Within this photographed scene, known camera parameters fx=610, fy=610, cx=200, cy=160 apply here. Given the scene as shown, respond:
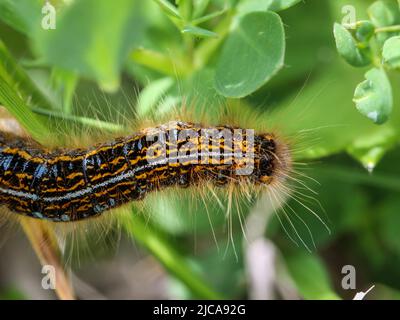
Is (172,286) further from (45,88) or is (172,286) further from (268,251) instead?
(45,88)

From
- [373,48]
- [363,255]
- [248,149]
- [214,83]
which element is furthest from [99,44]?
[363,255]

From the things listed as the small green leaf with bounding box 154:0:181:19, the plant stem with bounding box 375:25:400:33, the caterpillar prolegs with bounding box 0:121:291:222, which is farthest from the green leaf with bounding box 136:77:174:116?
the plant stem with bounding box 375:25:400:33

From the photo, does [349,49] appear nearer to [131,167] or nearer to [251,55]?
[251,55]

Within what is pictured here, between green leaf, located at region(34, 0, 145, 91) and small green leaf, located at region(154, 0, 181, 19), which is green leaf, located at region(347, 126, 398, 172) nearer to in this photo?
small green leaf, located at region(154, 0, 181, 19)

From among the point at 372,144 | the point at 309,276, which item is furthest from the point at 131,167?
the point at 309,276

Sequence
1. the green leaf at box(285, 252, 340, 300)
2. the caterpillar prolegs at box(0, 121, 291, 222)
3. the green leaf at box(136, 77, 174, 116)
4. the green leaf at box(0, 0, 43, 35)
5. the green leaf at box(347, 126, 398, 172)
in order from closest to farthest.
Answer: the green leaf at box(0, 0, 43, 35)
the caterpillar prolegs at box(0, 121, 291, 222)
the green leaf at box(347, 126, 398, 172)
the green leaf at box(136, 77, 174, 116)
the green leaf at box(285, 252, 340, 300)

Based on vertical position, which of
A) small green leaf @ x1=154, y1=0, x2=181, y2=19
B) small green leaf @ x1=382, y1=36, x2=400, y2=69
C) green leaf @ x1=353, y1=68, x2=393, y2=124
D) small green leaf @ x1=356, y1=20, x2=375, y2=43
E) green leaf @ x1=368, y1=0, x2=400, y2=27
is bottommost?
green leaf @ x1=353, y1=68, x2=393, y2=124

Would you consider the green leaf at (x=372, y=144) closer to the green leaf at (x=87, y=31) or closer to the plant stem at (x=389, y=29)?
the plant stem at (x=389, y=29)
